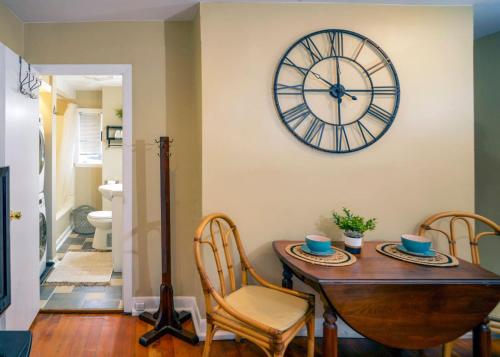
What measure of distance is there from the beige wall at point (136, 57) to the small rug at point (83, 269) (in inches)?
40.6

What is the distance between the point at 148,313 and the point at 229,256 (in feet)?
3.22

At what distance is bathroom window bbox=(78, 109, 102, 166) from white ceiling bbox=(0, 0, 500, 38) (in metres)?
2.73

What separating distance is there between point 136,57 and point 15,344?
6.58 feet

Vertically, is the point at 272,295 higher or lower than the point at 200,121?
lower

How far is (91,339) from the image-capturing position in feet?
6.77

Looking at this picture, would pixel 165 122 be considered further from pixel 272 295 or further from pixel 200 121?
pixel 272 295

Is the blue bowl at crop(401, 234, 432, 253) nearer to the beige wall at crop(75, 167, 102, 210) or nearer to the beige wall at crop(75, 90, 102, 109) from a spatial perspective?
the beige wall at crop(75, 167, 102, 210)

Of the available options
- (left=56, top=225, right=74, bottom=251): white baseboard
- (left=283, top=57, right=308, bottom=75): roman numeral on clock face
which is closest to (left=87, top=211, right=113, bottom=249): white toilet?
(left=56, top=225, right=74, bottom=251): white baseboard

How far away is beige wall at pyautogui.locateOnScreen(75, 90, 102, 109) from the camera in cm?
477

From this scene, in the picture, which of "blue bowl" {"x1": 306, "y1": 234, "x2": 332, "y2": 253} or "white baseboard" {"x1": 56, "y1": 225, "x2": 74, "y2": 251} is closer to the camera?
"blue bowl" {"x1": 306, "y1": 234, "x2": 332, "y2": 253}

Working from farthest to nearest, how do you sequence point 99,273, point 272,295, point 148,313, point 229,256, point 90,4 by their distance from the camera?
point 99,273
point 148,313
point 90,4
point 229,256
point 272,295

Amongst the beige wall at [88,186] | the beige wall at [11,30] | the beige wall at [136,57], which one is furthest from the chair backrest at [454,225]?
the beige wall at [88,186]

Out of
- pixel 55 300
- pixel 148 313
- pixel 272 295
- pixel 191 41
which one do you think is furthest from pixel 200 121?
pixel 55 300

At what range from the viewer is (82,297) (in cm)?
262
